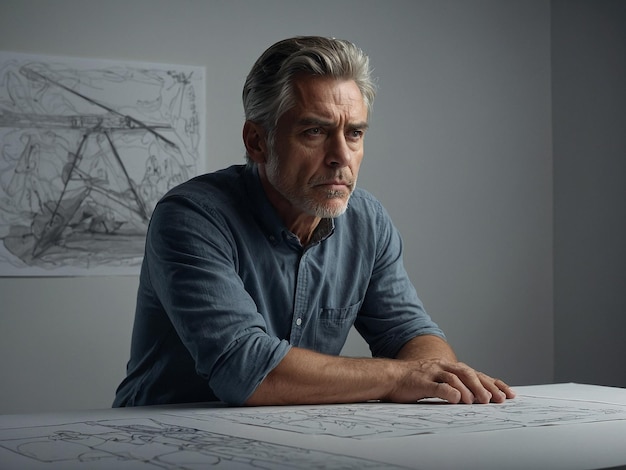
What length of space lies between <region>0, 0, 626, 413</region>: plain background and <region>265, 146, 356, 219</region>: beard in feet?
5.81

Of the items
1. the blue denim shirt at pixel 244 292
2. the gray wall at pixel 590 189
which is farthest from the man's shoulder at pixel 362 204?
the gray wall at pixel 590 189

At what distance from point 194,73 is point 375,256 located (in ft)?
5.88

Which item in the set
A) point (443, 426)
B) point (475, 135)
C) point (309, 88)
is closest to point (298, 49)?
point (309, 88)

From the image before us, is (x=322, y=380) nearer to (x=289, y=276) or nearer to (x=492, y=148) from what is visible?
(x=289, y=276)

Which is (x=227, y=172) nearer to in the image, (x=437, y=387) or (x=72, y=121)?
(x=437, y=387)

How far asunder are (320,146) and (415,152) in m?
2.25

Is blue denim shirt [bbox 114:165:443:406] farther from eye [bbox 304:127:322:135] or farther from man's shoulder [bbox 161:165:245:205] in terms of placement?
eye [bbox 304:127:322:135]

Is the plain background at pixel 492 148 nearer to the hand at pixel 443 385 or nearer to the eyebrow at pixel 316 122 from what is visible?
the eyebrow at pixel 316 122

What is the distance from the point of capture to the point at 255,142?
224 cm

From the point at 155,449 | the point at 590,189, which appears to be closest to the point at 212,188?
the point at 155,449

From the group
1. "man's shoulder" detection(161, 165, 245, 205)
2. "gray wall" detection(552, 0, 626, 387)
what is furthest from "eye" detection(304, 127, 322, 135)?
"gray wall" detection(552, 0, 626, 387)

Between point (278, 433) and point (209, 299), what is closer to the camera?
point (278, 433)

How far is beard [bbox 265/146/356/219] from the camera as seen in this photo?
210cm

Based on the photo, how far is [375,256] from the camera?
7.63 feet
